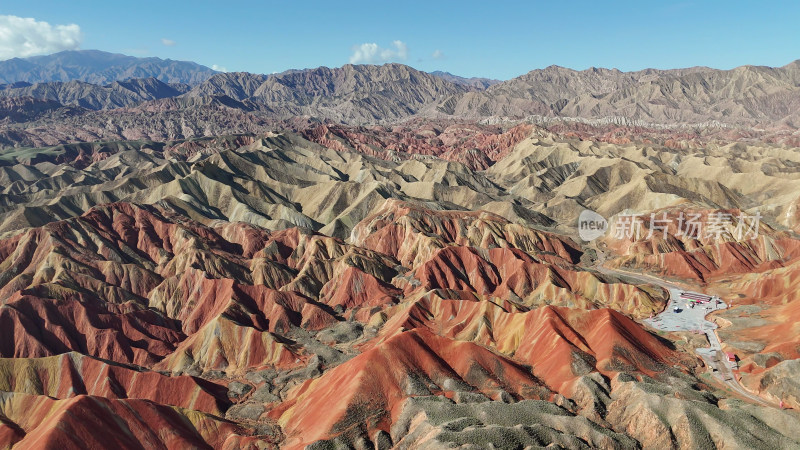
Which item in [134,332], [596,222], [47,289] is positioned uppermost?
[596,222]

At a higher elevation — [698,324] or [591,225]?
[591,225]

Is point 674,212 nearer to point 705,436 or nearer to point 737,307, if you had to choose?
point 737,307

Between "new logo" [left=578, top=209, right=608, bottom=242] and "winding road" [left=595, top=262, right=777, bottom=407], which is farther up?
"new logo" [left=578, top=209, right=608, bottom=242]

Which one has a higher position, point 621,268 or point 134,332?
point 621,268

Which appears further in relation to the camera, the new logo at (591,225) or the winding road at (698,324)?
the new logo at (591,225)

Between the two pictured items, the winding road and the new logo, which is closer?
the winding road

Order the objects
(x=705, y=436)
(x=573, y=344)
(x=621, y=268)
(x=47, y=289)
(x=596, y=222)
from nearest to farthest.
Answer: (x=705, y=436)
(x=573, y=344)
(x=47, y=289)
(x=621, y=268)
(x=596, y=222)

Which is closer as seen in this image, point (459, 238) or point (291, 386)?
point (291, 386)

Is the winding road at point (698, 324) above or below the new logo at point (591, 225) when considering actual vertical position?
below

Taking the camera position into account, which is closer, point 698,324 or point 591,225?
point 698,324

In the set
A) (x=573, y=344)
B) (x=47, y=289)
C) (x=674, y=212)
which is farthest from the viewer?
(x=674, y=212)

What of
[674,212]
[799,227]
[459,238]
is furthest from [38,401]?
[799,227]
